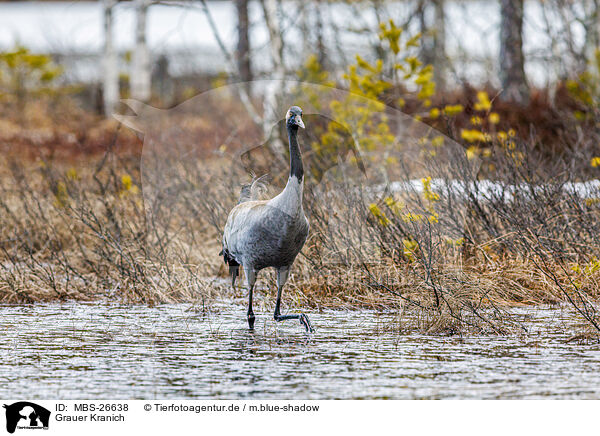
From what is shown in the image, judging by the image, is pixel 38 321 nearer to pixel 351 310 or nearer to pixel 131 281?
pixel 131 281

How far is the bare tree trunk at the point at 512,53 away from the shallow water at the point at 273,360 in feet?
30.9

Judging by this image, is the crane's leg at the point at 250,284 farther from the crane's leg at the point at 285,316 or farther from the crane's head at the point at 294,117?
the crane's head at the point at 294,117

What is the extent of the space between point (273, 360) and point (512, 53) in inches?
455

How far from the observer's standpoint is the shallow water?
17.8ft

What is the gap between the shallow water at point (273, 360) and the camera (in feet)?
17.8

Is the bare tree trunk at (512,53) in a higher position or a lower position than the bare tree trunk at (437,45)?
lower

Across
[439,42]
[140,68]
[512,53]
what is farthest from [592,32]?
[140,68]

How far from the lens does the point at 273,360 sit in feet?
20.5

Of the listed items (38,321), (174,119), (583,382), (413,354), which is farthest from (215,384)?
(174,119)

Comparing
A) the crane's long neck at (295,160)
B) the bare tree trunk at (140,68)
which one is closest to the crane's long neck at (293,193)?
the crane's long neck at (295,160)

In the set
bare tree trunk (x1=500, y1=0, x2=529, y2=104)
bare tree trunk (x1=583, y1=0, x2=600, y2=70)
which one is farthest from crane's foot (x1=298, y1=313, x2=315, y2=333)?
bare tree trunk (x1=583, y1=0, x2=600, y2=70)

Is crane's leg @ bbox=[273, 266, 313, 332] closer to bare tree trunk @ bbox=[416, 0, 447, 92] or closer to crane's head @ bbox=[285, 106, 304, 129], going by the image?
crane's head @ bbox=[285, 106, 304, 129]
